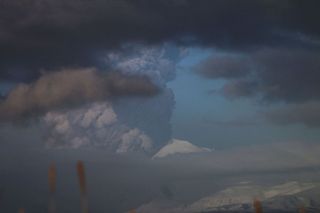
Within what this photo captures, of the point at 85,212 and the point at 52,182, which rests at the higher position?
the point at 52,182

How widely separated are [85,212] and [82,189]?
9.24ft

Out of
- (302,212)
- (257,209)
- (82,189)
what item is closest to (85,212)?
(82,189)

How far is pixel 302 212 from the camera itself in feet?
233

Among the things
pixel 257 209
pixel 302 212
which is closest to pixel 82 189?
pixel 257 209

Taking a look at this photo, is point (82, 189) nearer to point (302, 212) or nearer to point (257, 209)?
point (257, 209)

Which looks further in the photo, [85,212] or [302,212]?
[302,212]

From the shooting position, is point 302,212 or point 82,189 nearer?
point 82,189

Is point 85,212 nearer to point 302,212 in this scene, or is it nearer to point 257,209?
point 257,209

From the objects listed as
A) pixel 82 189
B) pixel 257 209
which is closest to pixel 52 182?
pixel 82 189

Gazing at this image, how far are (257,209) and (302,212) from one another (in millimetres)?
19244

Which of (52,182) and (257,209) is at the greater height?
(52,182)

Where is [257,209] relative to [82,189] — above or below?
below

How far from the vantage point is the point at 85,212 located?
52.0 metres

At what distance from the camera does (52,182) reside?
177 ft
